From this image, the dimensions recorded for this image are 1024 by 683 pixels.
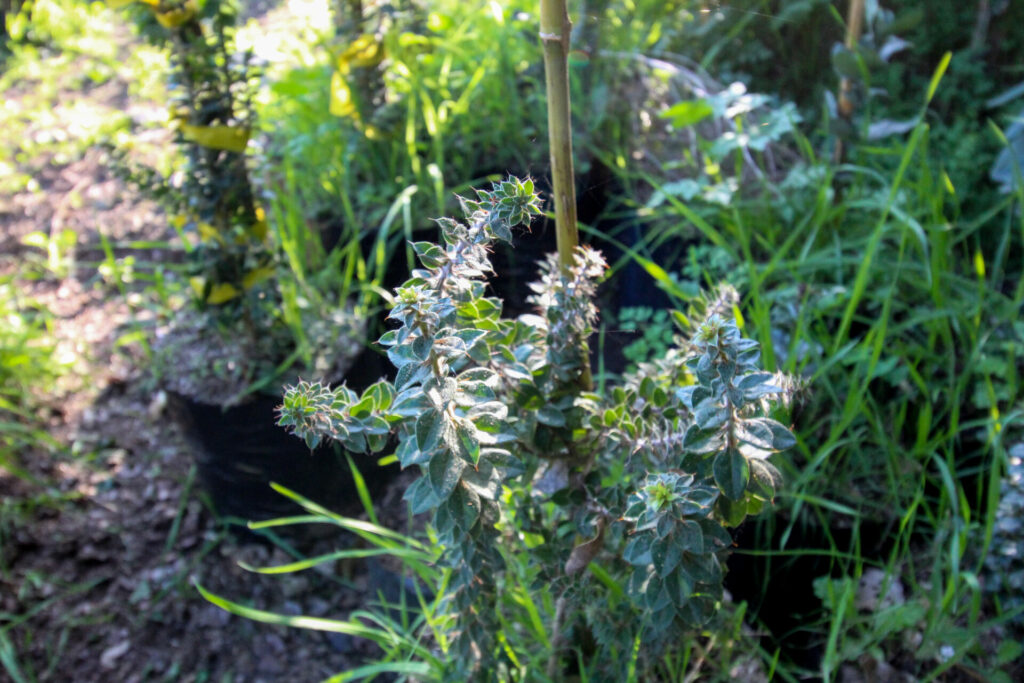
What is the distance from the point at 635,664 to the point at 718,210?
1255 mm

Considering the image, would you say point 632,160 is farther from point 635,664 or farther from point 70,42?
point 70,42

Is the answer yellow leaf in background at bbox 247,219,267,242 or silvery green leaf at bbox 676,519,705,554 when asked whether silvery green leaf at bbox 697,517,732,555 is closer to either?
silvery green leaf at bbox 676,519,705,554

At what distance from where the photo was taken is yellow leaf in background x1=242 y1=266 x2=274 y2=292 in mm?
1863

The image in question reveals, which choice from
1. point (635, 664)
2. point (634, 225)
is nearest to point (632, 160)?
point (634, 225)

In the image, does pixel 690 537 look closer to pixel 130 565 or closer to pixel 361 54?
pixel 130 565

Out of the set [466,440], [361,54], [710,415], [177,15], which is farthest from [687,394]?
[361,54]

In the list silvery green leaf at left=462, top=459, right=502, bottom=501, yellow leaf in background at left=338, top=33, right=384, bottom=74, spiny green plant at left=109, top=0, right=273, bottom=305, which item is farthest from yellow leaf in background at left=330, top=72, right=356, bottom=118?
silvery green leaf at left=462, top=459, right=502, bottom=501

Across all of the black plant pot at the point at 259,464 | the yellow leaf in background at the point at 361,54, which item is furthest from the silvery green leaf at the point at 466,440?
the yellow leaf in background at the point at 361,54

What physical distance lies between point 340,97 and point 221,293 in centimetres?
79

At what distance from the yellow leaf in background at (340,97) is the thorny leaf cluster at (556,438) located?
1436mm

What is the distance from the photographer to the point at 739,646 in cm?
140

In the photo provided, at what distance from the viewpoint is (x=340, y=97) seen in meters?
2.31

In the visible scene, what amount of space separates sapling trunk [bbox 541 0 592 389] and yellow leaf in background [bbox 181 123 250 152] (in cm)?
100

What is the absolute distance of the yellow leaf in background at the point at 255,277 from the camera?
186 centimetres
